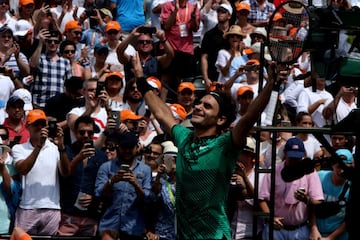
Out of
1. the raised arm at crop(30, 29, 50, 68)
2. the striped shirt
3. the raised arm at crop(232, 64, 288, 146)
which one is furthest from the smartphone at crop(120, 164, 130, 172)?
the raised arm at crop(30, 29, 50, 68)

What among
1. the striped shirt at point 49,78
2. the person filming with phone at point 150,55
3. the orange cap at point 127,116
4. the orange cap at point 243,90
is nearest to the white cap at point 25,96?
the striped shirt at point 49,78

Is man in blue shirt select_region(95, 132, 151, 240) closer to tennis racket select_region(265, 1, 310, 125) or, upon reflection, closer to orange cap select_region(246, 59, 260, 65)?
tennis racket select_region(265, 1, 310, 125)

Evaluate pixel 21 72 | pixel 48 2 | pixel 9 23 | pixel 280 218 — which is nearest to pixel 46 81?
pixel 21 72

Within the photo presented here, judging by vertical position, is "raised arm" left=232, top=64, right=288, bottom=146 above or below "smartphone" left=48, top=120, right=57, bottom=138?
above

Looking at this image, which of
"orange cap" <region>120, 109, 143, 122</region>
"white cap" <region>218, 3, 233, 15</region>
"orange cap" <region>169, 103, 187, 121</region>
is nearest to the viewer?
"orange cap" <region>120, 109, 143, 122</region>

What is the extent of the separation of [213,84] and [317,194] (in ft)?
13.5

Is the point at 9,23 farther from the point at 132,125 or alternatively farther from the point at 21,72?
the point at 132,125

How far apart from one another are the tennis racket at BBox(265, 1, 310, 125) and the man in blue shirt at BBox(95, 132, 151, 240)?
318cm

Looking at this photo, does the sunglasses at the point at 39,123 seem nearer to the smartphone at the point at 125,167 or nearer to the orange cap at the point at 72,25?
the smartphone at the point at 125,167

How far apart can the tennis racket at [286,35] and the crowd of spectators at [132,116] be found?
12 centimetres

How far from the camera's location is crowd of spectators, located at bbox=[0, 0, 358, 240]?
10.8 metres

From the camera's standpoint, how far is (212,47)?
15531 millimetres

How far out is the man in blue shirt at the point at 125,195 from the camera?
10680 millimetres

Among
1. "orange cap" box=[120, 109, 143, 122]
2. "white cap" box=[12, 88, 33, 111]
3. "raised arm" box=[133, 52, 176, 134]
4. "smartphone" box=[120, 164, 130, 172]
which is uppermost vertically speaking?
"raised arm" box=[133, 52, 176, 134]
